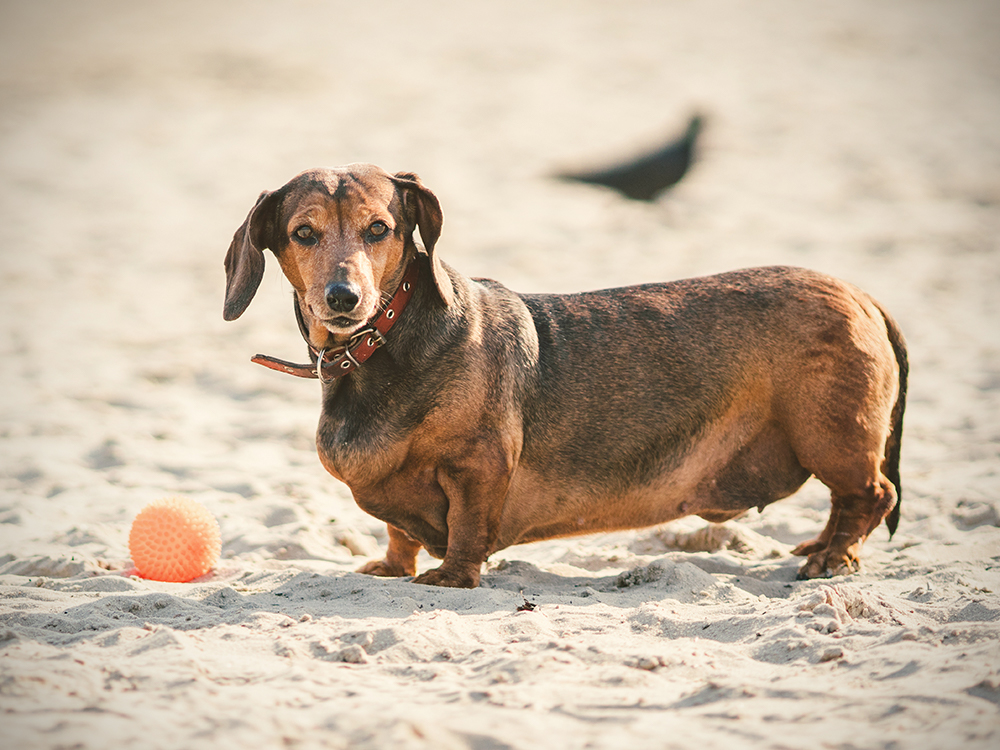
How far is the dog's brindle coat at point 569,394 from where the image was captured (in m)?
3.97

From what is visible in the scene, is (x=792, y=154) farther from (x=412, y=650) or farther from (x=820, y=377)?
(x=412, y=650)

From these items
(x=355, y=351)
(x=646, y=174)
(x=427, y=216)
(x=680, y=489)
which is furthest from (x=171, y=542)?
(x=646, y=174)

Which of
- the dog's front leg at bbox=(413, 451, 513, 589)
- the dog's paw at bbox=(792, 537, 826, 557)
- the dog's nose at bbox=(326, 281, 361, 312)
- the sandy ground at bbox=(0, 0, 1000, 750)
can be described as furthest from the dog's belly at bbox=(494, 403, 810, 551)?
the dog's nose at bbox=(326, 281, 361, 312)

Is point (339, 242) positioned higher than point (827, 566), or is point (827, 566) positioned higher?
point (339, 242)

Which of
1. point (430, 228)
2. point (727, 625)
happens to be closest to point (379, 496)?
point (430, 228)

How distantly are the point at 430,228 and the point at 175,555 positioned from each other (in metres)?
1.89

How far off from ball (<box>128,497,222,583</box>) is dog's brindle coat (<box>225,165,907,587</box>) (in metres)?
0.70

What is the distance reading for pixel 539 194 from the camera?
40.0ft

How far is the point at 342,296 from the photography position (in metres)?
3.55

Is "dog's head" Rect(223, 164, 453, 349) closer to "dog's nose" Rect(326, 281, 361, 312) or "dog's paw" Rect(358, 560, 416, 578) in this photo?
"dog's nose" Rect(326, 281, 361, 312)

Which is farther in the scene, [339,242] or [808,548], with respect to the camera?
[808,548]

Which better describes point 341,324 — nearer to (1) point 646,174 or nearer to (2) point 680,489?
(2) point 680,489

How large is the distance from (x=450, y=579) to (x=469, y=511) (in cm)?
31

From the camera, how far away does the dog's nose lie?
3.54 m
